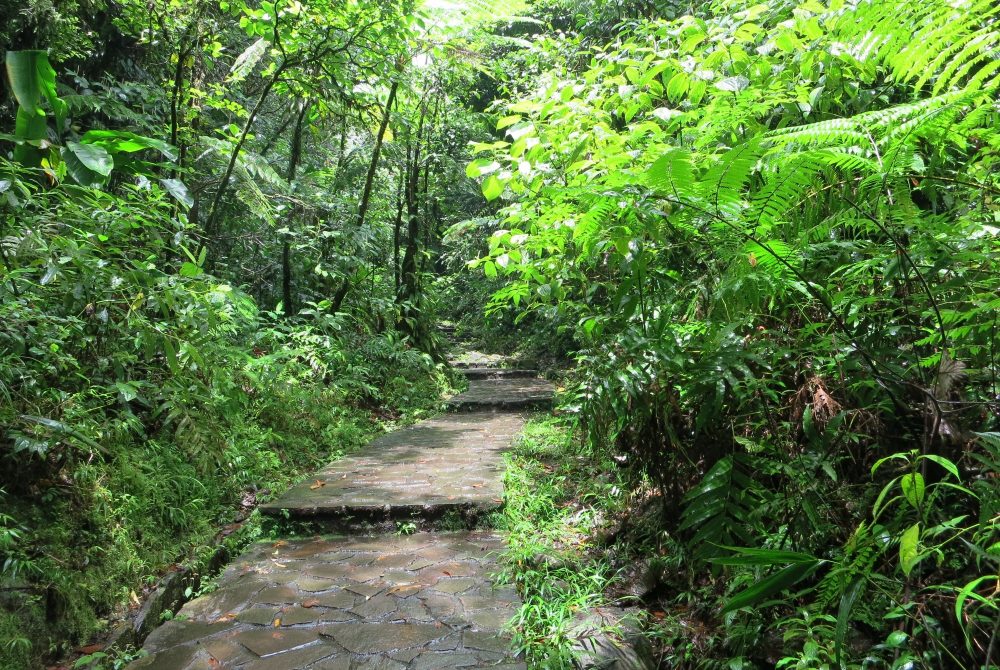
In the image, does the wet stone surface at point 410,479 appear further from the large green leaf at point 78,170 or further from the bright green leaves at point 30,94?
the bright green leaves at point 30,94

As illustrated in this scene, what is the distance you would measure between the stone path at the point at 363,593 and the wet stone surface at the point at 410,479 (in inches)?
0.4

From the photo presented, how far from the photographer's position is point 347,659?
2.45 metres

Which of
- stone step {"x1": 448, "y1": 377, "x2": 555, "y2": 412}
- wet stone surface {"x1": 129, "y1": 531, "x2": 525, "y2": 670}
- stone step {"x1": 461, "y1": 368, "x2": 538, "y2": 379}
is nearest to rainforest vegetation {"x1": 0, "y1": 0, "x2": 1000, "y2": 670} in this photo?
wet stone surface {"x1": 129, "y1": 531, "x2": 525, "y2": 670}

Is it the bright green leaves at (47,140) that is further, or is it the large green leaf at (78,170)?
the large green leaf at (78,170)

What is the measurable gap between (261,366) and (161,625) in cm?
291

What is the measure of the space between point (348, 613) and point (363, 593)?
21 cm

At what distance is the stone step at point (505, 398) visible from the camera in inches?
344

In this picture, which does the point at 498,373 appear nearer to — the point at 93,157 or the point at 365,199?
the point at 365,199

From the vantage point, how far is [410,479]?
4832mm

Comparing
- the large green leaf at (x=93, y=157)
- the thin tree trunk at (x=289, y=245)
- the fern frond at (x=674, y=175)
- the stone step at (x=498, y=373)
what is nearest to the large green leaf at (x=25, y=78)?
the large green leaf at (x=93, y=157)

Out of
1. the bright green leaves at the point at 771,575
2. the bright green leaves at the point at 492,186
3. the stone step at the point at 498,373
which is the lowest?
the stone step at the point at 498,373

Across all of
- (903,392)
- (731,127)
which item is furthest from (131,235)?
(903,392)

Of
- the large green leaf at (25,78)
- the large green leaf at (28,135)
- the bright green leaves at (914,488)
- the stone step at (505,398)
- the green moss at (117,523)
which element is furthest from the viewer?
the stone step at (505,398)

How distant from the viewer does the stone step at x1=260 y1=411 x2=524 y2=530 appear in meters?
4.06
